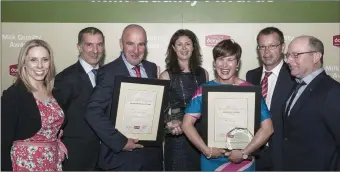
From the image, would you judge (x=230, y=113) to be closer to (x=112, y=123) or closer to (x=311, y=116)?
(x=311, y=116)

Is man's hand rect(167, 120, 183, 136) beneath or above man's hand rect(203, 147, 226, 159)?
above

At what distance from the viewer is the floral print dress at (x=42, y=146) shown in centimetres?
280

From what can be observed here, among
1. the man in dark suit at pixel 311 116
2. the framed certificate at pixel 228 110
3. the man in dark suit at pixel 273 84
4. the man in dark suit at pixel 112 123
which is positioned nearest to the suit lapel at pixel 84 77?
the man in dark suit at pixel 112 123

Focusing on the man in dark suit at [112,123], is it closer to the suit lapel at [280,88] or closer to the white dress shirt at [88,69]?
the white dress shirt at [88,69]

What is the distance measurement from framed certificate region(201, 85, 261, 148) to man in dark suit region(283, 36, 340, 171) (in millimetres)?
288

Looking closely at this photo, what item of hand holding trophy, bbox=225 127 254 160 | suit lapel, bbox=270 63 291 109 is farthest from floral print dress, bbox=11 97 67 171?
suit lapel, bbox=270 63 291 109

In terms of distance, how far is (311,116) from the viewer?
2832 mm

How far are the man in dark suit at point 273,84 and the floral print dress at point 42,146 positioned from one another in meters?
1.60

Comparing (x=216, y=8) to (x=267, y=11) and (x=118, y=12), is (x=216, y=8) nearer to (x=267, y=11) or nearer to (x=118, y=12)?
(x=267, y=11)

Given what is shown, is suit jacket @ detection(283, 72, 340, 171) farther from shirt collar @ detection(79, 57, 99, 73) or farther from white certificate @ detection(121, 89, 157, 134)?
shirt collar @ detection(79, 57, 99, 73)

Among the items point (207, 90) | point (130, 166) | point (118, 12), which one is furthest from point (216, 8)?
point (130, 166)

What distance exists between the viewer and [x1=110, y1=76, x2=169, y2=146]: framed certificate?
302cm

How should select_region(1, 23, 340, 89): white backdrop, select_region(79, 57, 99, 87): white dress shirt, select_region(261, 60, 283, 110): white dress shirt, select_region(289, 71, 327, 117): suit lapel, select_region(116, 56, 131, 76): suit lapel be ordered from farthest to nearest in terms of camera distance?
select_region(1, 23, 340, 89): white backdrop
select_region(79, 57, 99, 87): white dress shirt
select_region(261, 60, 283, 110): white dress shirt
select_region(116, 56, 131, 76): suit lapel
select_region(289, 71, 327, 117): suit lapel

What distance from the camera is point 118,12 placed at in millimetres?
4793
